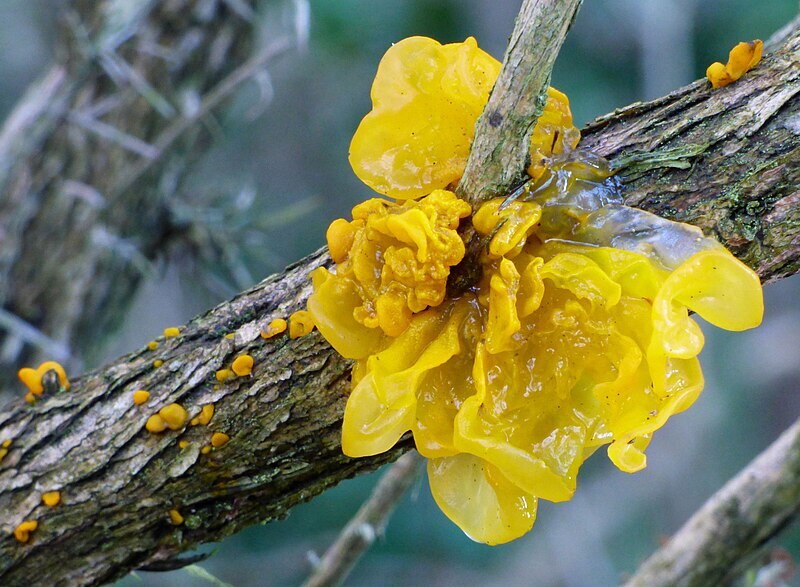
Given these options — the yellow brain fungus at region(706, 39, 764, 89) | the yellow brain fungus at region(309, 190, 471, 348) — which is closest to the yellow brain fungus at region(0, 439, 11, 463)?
the yellow brain fungus at region(309, 190, 471, 348)

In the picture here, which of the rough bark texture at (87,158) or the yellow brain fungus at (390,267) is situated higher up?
the rough bark texture at (87,158)

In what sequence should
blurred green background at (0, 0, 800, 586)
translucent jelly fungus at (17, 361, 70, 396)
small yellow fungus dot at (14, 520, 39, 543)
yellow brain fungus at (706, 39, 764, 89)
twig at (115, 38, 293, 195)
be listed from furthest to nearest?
blurred green background at (0, 0, 800, 586)
twig at (115, 38, 293, 195)
translucent jelly fungus at (17, 361, 70, 396)
small yellow fungus dot at (14, 520, 39, 543)
yellow brain fungus at (706, 39, 764, 89)

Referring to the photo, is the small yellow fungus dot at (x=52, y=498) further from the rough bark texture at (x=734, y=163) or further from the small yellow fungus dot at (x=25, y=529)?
the rough bark texture at (x=734, y=163)

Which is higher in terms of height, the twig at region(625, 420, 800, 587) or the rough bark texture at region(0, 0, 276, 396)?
the rough bark texture at region(0, 0, 276, 396)

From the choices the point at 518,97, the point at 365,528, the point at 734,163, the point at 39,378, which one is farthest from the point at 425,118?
the point at 365,528

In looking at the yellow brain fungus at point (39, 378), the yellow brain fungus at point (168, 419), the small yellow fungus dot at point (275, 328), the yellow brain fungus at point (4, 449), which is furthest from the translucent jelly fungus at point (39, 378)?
the small yellow fungus dot at point (275, 328)

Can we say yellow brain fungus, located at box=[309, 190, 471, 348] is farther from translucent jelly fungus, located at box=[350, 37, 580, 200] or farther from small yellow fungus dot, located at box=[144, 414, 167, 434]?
small yellow fungus dot, located at box=[144, 414, 167, 434]

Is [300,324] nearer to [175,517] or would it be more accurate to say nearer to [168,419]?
[168,419]
